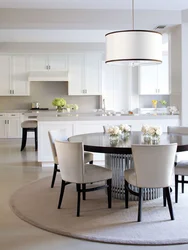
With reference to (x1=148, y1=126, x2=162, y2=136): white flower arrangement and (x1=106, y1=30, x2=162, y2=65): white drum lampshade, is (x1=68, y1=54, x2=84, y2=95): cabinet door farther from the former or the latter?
(x1=148, y1=126, x2=162, y2=136): white flower arrangement

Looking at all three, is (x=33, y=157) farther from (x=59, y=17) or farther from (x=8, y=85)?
(x=8, y=85)

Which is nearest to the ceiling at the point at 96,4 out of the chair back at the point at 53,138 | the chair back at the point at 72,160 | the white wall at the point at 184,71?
the white wall at the point at 184,71

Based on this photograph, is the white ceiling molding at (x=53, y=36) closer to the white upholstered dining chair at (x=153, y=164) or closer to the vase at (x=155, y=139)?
the vase at (x=155, y=139)

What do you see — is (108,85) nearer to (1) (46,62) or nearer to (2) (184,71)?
(1) (46,62)

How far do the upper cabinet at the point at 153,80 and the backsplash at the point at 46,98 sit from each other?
1.50 metres

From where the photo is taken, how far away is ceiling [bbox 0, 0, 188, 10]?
557 centimetres

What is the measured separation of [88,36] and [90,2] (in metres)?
2.78

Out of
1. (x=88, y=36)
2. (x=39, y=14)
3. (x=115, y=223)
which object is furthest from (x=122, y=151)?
(x=88, y=36)

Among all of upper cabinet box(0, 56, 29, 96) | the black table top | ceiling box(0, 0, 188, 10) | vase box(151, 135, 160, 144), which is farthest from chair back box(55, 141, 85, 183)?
upper cabinet box(0, 56, 29, 96)

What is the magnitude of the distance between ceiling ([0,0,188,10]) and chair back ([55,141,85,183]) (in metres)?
3.02

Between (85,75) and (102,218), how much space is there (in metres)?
7.03

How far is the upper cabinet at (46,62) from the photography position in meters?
9.97

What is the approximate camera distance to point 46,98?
34.4 feet

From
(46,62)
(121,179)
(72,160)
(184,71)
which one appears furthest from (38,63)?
(72,160)
